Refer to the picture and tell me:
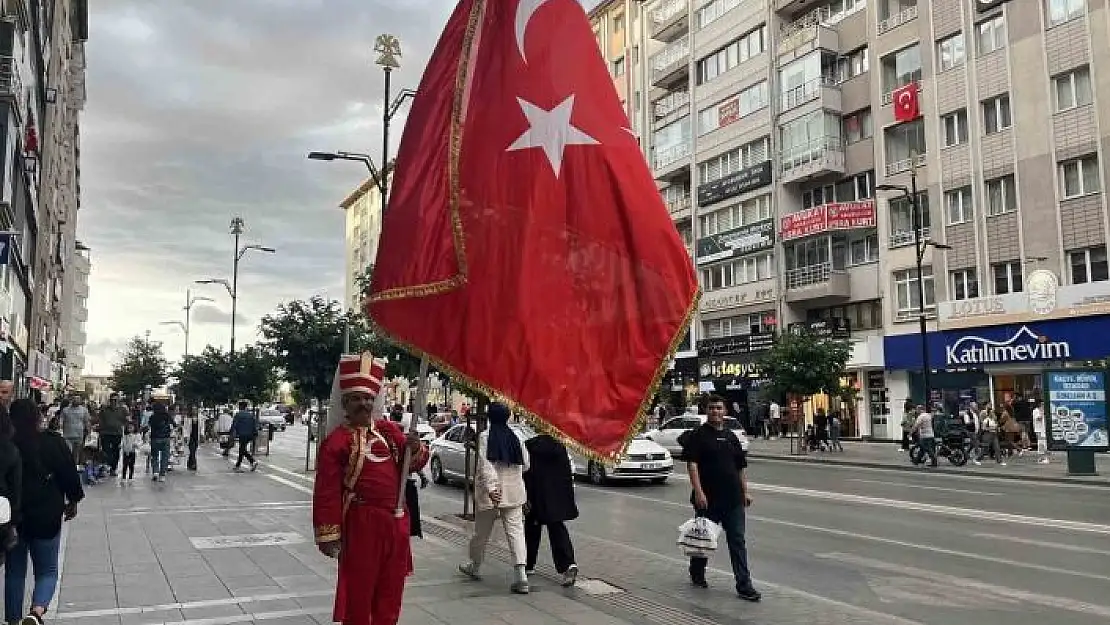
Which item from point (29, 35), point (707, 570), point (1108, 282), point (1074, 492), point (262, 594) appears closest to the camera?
point (262, 594)

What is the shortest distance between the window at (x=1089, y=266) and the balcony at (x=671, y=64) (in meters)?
25.5

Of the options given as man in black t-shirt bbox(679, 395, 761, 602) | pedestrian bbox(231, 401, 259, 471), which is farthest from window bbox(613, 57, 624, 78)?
man in black t-shirt bbox(679, 395, 761, 602)

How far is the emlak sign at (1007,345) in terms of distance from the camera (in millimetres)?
29191

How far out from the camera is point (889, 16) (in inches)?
1500

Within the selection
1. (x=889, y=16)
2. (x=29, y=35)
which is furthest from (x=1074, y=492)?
(x=29, y=35)

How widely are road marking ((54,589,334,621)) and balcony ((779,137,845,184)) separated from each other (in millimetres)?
36017

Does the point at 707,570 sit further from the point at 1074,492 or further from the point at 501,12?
the point at 1074,492

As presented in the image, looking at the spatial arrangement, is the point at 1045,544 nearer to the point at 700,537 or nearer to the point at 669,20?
the point at 700,537

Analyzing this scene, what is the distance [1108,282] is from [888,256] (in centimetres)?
954

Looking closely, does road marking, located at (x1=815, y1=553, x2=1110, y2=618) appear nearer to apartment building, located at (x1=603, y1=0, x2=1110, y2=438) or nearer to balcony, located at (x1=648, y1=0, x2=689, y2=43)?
apartment building, located at (x1=603, y1=0, x2=1110, y2=438)

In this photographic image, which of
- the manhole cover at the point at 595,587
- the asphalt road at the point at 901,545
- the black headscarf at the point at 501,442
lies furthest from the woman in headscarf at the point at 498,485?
the asphalt road at the point at 901,545

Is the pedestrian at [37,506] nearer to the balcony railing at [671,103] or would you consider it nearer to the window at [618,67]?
the balcony railing at [671,103]

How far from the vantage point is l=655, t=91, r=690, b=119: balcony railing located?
50531 mm

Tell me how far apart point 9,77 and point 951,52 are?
3212 centimetres
